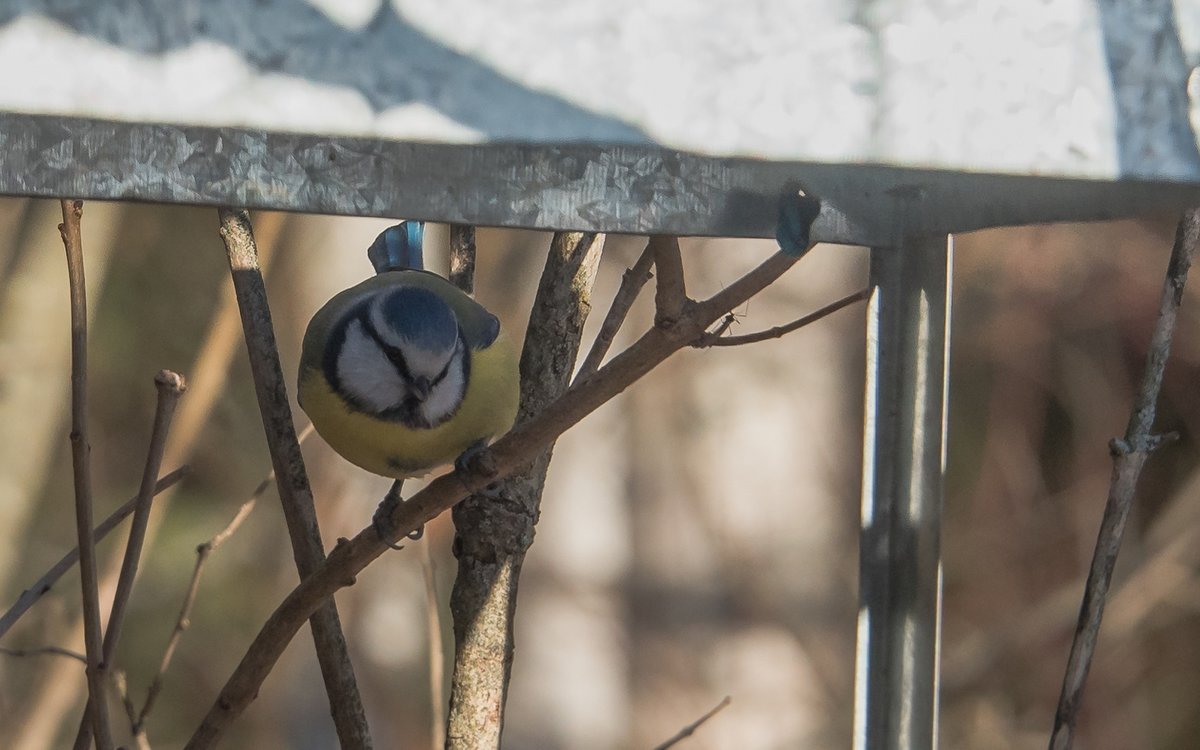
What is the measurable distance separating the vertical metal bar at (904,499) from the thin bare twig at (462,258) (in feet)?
1.65

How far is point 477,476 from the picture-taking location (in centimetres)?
68

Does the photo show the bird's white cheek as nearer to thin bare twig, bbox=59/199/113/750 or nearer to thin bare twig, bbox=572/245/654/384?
thin bare twig, bbox=572/245/654/384

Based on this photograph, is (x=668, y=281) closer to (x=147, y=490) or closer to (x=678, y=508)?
(x=147, y=490)

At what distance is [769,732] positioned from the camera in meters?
2.31

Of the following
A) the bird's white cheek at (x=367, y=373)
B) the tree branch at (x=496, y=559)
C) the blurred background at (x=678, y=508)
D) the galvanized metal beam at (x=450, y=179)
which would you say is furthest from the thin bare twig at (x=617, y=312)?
the blurred background at (x=678, y=508)

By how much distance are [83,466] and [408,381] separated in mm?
319

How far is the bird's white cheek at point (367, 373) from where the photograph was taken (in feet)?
3.11

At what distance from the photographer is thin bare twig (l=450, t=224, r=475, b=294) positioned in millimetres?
1030

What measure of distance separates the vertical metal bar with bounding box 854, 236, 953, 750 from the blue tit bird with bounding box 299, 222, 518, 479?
0.42 metres

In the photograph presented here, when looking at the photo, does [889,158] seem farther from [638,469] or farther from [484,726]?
[638,469]

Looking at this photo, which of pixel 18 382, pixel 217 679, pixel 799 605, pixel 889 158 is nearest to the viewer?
pixel 889 158

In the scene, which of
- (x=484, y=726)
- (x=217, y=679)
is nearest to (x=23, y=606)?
(x=484, y=726)

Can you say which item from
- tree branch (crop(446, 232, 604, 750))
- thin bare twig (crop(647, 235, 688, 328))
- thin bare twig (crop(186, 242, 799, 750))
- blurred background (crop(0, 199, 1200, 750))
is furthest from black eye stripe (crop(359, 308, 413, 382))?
blurred background (crop(0, 199, 1200, 750))

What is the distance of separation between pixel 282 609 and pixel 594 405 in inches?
10.5
